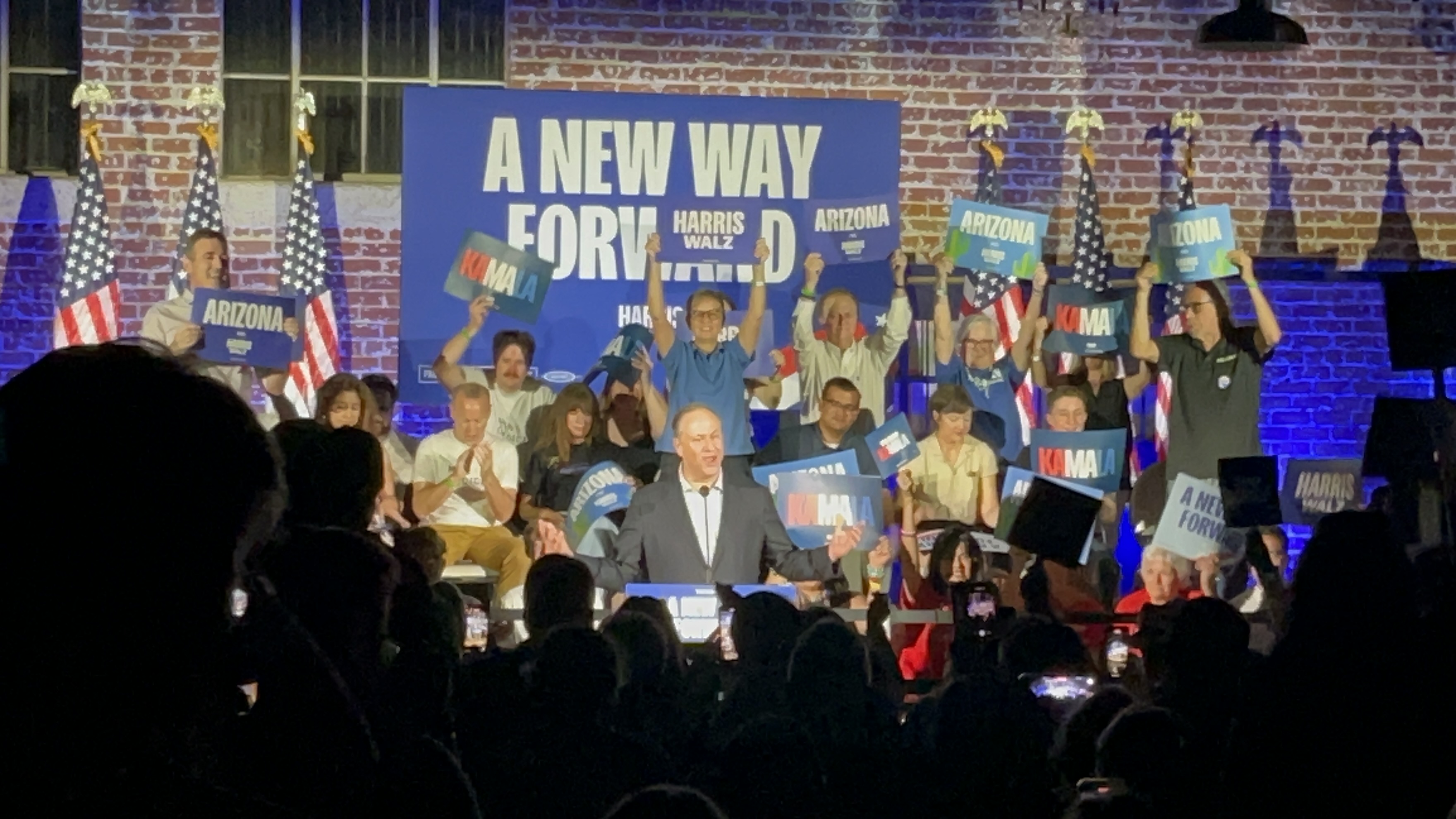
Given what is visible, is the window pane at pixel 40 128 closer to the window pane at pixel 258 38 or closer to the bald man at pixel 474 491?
the window pane at pixel 258 38

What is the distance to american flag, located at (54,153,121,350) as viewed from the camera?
894cm

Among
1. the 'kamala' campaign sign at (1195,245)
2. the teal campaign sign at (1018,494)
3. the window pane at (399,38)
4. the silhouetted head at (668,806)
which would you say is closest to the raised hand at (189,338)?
the window pane at (399,38)

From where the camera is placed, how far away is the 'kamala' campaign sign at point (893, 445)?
8.11 meters

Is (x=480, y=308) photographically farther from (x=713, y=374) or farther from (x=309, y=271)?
(x=309, y=271)

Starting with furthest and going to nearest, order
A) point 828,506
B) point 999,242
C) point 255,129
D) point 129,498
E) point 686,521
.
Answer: point 255,129, point 999,242, point 686,521, point 828,506, point 129,498

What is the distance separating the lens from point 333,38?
9859 millimetres

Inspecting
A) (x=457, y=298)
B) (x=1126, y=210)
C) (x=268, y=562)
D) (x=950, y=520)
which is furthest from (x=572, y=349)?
(x=268, y=562)

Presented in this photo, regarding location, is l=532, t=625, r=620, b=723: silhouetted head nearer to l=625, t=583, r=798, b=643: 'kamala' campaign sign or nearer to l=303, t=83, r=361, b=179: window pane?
l=625, t=583, r=798, b=643: 'kamala' campaign sign

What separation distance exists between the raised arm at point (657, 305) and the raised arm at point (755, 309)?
0.33 m

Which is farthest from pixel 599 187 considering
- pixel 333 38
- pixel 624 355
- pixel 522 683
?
pixel 522 683

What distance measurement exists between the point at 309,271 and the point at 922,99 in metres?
3.43

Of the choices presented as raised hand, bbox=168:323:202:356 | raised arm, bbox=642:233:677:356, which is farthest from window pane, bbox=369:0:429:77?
raised hand, bbox=168:323:202:356

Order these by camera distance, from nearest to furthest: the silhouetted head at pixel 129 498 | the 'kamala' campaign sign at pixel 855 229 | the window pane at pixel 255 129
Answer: the silhouetted head at pixel 129 498, the 'kamala' campaign sign at pixel 855 229, the window pane at pixel 255 129

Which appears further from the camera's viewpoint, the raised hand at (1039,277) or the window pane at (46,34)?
the window pane at (46,34)
